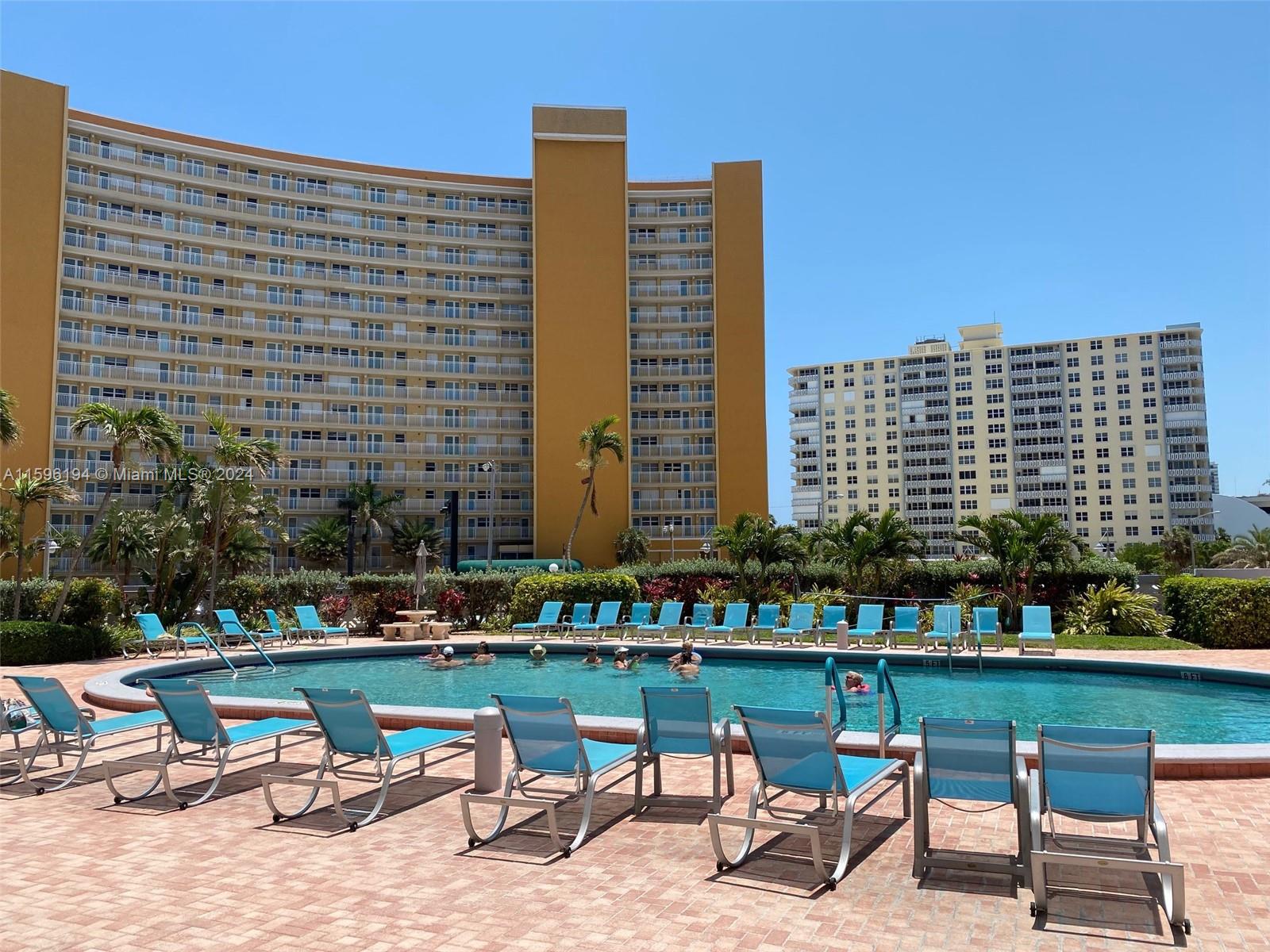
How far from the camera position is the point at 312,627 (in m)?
23.2

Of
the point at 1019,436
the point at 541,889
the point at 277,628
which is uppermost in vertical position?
the point at 1019,436

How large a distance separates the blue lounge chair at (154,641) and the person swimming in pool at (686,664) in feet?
33.6

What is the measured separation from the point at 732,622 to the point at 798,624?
1597 millimetres

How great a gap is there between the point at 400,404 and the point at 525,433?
823 cm

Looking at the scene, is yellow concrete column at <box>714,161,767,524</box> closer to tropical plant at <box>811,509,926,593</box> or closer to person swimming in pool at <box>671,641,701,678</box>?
tropical plant at <box>811,509,926,593</box>

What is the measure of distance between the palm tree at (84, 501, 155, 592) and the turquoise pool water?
15830 millimetres

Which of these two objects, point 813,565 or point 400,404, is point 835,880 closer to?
point 813,565

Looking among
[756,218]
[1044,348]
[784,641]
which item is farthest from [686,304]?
[1044,348]

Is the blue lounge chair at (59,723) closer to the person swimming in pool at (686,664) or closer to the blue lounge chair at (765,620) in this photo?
the person swimming in pool at (686,664)

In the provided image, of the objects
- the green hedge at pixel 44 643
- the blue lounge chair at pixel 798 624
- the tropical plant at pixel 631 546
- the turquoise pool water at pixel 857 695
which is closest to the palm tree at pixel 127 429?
the green hedge at pixel 44 643

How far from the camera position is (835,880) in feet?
17.0

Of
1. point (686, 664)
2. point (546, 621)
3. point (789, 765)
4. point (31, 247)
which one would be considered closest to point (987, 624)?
point (686, 664)

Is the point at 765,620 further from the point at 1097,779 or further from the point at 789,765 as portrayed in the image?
the point at 1097,779

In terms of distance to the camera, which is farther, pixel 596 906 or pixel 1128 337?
pixel 1128 337
